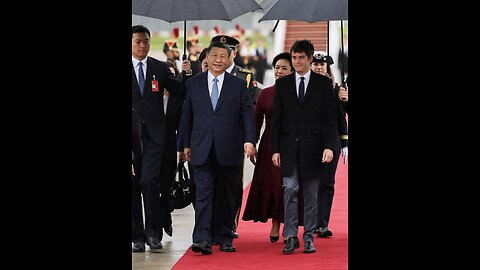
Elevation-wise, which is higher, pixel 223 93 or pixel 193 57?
pixel 193 57

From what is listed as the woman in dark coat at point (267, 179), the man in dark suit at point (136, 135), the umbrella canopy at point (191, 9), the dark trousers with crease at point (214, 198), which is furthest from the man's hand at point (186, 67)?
the dark trousers with crease at point (214, 198)

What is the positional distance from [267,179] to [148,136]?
1.20 m

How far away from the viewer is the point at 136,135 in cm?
932

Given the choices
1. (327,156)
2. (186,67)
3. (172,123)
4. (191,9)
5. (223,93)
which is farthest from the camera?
(172,123)

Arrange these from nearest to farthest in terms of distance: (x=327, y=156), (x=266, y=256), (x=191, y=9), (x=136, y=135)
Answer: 1. (x=136, y=135)
2. (x=327, y=156)
3. (x=266, y=256)
4. (x=191, y=9)

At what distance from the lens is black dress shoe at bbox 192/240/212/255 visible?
31.2ft

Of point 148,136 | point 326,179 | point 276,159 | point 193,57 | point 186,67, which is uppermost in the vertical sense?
point 193,57

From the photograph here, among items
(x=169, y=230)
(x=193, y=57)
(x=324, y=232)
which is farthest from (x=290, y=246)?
(x=193, y=57)

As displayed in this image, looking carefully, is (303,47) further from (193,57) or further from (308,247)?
(193,57)

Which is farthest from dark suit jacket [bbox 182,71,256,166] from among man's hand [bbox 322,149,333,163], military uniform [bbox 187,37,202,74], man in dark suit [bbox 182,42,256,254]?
military uniform [bbox 187,37,202,74]

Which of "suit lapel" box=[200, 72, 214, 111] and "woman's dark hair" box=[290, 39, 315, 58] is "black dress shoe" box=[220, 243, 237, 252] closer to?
"suit lapel" box=[200, 72, 214, 111]

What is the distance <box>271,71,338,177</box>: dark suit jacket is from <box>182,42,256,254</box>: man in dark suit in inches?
10.2
